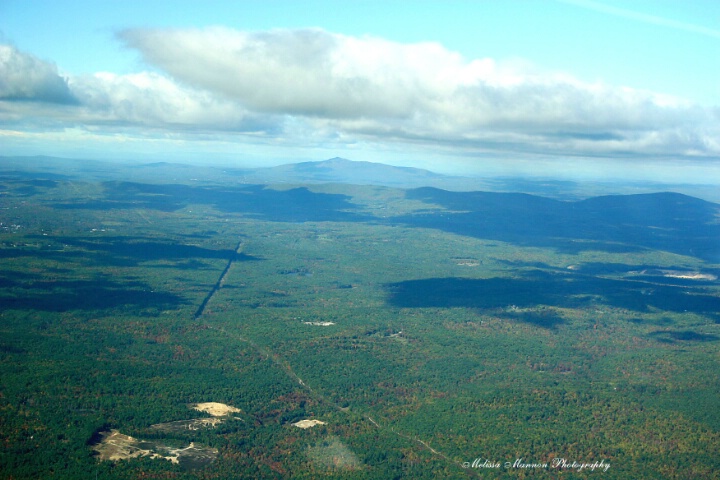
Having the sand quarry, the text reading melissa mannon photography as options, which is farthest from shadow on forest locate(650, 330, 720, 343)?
the sand quarry

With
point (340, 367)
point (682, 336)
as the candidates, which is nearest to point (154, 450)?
point (340, 367)

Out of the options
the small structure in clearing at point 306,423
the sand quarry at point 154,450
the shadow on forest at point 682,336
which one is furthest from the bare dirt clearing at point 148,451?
the shadow on forest at point 682,336

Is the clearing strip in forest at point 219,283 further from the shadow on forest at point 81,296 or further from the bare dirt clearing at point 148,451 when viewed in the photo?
the bare dirt clearing at point 148,451

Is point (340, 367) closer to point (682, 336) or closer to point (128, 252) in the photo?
point (682, 336)

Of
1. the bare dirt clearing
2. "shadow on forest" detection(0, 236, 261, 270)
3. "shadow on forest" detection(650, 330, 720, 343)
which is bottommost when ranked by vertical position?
the bare dirt clearing

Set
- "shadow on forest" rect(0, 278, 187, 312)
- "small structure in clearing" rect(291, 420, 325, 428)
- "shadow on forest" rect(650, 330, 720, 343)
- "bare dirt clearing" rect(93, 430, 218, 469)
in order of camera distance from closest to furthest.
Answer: "bare dirt clearing" rect(93, 430, 218, 469) < "small structure in clearing" rect(291, 420, 325, 428) < "shadow on forest" rect(650, 330, 720, 343) < "shadow on forest" rect(0, 278, 187, 312)

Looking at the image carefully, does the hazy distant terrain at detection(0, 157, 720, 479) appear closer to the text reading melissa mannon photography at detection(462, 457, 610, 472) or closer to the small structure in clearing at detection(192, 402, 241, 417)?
the small structure in clearing at detection(192, 402, 241, 417)

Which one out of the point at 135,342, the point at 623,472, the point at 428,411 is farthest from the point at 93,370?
the point at 623,472
